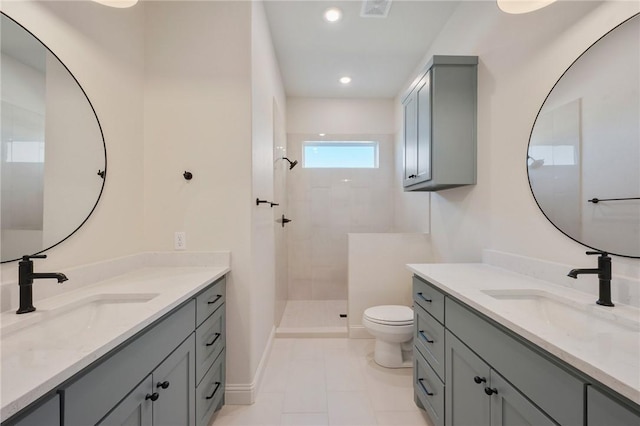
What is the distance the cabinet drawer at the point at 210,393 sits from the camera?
4.63 feet

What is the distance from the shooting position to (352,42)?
8.61 ft

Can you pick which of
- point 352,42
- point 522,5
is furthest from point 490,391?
point 352,42

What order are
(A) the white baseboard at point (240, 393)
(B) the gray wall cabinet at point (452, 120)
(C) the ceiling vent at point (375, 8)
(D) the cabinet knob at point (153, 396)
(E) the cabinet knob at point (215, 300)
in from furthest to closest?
(C) the ceiling vent at point (375, 8) → (B) the gray wall cabinet at point (452, 120) → (A) the white baseboard at point (240, 393) → (E) the cabinet knob at point (215, 300) → (D) the cabinet knob at point (153, 396)

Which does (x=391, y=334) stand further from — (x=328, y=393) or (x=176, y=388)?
(x=176, y=388)

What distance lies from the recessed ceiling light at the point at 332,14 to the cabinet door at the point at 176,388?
240 centimetres

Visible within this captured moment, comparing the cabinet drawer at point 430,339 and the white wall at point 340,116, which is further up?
the white wall at point 340,116

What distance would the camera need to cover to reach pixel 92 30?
1415 mm

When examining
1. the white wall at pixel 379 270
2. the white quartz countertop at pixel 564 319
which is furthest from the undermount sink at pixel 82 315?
the white wall at pixel 379 270

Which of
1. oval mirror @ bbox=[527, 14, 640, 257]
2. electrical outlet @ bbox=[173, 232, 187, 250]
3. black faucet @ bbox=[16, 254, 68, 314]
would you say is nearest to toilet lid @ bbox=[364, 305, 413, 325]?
oval mirror @ bbox=[527, 14, 640, 257]

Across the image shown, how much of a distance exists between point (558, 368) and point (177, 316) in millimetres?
1294

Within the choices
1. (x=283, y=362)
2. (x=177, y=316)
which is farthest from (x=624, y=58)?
Answer: (x=283, y=362)

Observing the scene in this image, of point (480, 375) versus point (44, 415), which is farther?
point (480, 375)

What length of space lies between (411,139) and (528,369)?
194cm

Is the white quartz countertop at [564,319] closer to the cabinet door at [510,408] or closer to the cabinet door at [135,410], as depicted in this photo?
the cabinet door at [510,408]
